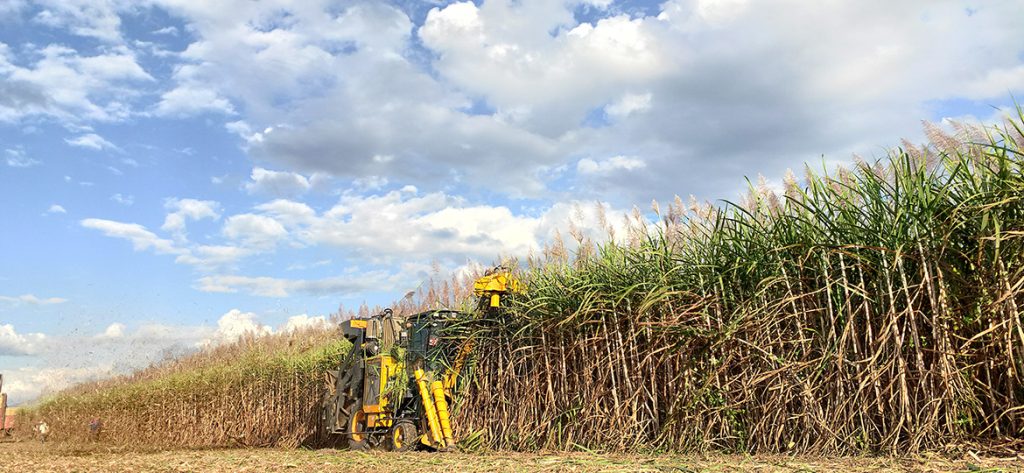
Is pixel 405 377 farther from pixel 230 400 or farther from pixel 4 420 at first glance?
pixel 4 420

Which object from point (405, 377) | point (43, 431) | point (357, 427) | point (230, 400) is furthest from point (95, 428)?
point (405, 377)

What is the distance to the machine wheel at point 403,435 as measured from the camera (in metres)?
7.34

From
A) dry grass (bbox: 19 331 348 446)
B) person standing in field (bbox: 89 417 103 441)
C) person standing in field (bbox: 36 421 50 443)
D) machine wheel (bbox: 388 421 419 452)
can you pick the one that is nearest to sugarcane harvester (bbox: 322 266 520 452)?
machine wheel (bbox: 388 421 419 452)

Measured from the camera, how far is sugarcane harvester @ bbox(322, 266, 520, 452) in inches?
277

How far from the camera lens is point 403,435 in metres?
7.41

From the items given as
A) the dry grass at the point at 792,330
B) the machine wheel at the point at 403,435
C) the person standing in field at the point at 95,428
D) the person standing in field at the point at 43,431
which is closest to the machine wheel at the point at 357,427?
the machine wheel at the point at 403,435

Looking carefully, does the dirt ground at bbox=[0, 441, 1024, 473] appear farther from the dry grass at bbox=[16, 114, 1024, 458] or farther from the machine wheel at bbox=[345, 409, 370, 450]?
the machine wheel at bbox=[345, 409, 370, 450]

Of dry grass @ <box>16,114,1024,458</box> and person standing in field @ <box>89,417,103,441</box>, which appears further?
person standing in field @ <box>89,417,103,441</box>

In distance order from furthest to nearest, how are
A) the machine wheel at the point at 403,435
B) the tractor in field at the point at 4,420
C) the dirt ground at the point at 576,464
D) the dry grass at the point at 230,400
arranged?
the tractor in field at the point at 4,420, the dry grass at the point at 230,400, the machine wheel at the point at 403,435, the dirt ground at the point at 576,464

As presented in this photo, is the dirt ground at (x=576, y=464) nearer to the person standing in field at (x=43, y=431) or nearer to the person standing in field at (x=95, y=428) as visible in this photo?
the person standing in field at (x=95, y=428)

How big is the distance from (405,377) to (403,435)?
0.70 m

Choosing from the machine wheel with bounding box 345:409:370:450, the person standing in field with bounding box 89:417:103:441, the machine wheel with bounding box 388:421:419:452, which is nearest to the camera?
the machine wheel with bounding box 388:421:419:452

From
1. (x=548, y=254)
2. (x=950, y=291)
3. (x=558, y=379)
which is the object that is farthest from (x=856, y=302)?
(x=548, y=254)

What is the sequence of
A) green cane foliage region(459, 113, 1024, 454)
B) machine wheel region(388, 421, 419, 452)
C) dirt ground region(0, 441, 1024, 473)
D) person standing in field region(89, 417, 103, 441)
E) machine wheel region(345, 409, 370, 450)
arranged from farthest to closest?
person standing in field region(89, 417, 103, 441) < machine wheel region(345, 409, 370, 450) < machine wheel region(388, 421, 419, 452) < green cane foliage region(459, 113, 1024, 454) < dirt ground region(0, 441, 1024, 473)
